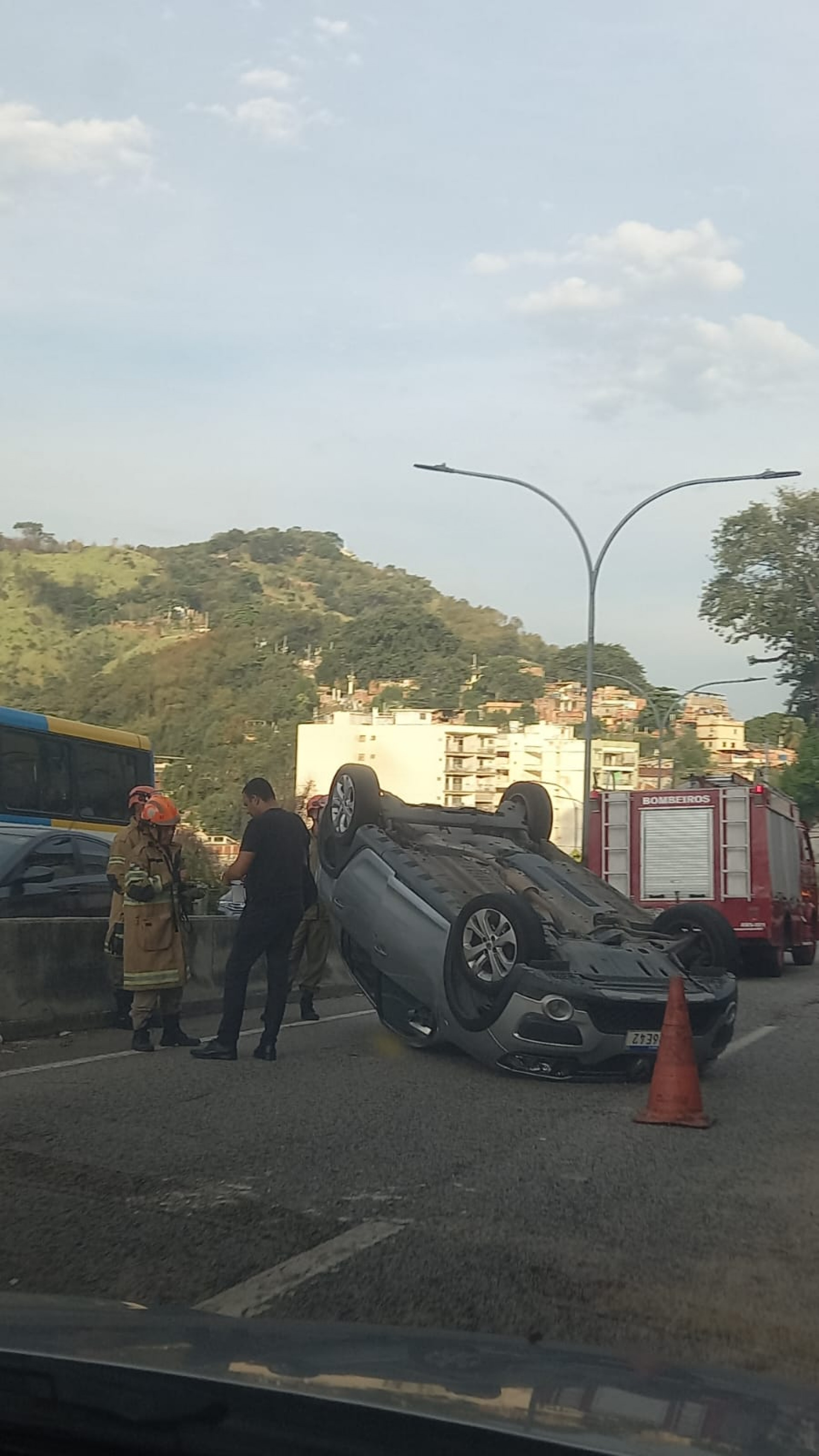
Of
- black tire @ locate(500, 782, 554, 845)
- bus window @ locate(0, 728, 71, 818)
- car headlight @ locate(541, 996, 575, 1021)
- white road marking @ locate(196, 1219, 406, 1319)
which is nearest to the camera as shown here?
white road marking @ locate(196, 1219, 406, 1319)

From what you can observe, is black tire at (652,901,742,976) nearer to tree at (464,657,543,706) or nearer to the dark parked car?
the dark parked car

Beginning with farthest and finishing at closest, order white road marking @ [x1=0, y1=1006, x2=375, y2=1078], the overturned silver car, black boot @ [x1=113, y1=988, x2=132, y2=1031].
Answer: black boot @ [x1=113, y1=988, x2=132, y2=1031] < white road marking @ [x1=0, y1=1006, x2=375, y2=1078] < the overturned silver car

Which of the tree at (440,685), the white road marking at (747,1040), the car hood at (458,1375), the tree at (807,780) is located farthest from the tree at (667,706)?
the tree at (440,685)

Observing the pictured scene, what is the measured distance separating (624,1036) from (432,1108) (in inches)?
52.6

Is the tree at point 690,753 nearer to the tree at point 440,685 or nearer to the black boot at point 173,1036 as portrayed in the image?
the tree at point 440,685

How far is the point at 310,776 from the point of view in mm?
101375

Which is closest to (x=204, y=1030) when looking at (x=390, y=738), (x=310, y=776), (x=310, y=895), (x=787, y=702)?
(x=310, y=895)

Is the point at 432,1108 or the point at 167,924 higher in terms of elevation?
the point at 167,924

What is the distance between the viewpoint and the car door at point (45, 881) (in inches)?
502

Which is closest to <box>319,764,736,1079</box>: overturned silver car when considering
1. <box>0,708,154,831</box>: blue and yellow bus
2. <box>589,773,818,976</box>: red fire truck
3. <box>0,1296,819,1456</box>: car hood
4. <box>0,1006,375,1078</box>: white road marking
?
<box>0,1006,375,1078</box>: white road marking

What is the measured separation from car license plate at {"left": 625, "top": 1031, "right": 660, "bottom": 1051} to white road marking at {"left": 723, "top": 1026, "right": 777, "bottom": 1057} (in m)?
1.77

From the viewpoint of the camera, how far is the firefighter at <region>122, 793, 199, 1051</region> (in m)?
9.85

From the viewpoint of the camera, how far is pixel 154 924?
9.92m

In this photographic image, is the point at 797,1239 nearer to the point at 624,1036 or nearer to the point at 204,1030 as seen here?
the point at 624,1036
